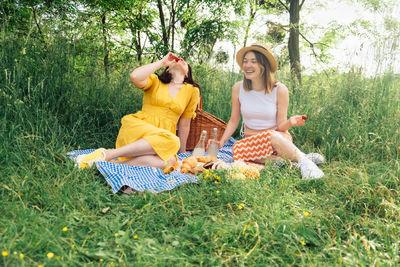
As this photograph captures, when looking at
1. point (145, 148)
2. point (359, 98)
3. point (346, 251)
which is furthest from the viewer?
point (359, 98)

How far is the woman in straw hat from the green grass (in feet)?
1.52

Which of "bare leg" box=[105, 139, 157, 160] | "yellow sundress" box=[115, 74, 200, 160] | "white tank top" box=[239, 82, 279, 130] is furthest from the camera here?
"white tank top" box=[239, 82, 279, 130]

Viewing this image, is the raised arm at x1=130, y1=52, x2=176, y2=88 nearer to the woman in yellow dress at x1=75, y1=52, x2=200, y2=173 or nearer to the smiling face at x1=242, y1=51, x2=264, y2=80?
the woman in yellow dress at x1=75, y1=52, x2=200, y2=173

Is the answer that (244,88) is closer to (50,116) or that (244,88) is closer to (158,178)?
(158,178)

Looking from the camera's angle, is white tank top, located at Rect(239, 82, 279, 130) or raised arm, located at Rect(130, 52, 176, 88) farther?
white tank top, located at Rect(239, 82, 279, 130)

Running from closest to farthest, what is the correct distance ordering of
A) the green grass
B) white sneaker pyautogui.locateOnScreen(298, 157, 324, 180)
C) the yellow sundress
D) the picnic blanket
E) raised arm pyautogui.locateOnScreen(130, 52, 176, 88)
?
the green grass → the picnic blanket → white sneaker pyautogui.locateOnScreen(298, 157, 324, 180) → the yellow sundress → raised arm pyautogui.locateOnScreen(130, 52, 176, 88)

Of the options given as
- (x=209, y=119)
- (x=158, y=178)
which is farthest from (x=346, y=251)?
(x=209, y=119)

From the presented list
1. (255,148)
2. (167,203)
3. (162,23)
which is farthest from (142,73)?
(162,23)

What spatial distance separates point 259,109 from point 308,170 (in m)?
0.95

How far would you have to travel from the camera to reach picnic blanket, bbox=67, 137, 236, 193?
91.1 inches

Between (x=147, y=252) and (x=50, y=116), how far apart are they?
1984 millimetres

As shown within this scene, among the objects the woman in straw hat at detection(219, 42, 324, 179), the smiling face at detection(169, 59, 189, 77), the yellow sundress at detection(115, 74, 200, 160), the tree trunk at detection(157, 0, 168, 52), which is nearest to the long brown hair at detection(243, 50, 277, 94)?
the woman in straw hat at detection(219, 42, 324, 179)

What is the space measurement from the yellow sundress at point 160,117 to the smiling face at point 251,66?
0.62 meters

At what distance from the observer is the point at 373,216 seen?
6.34 feet
